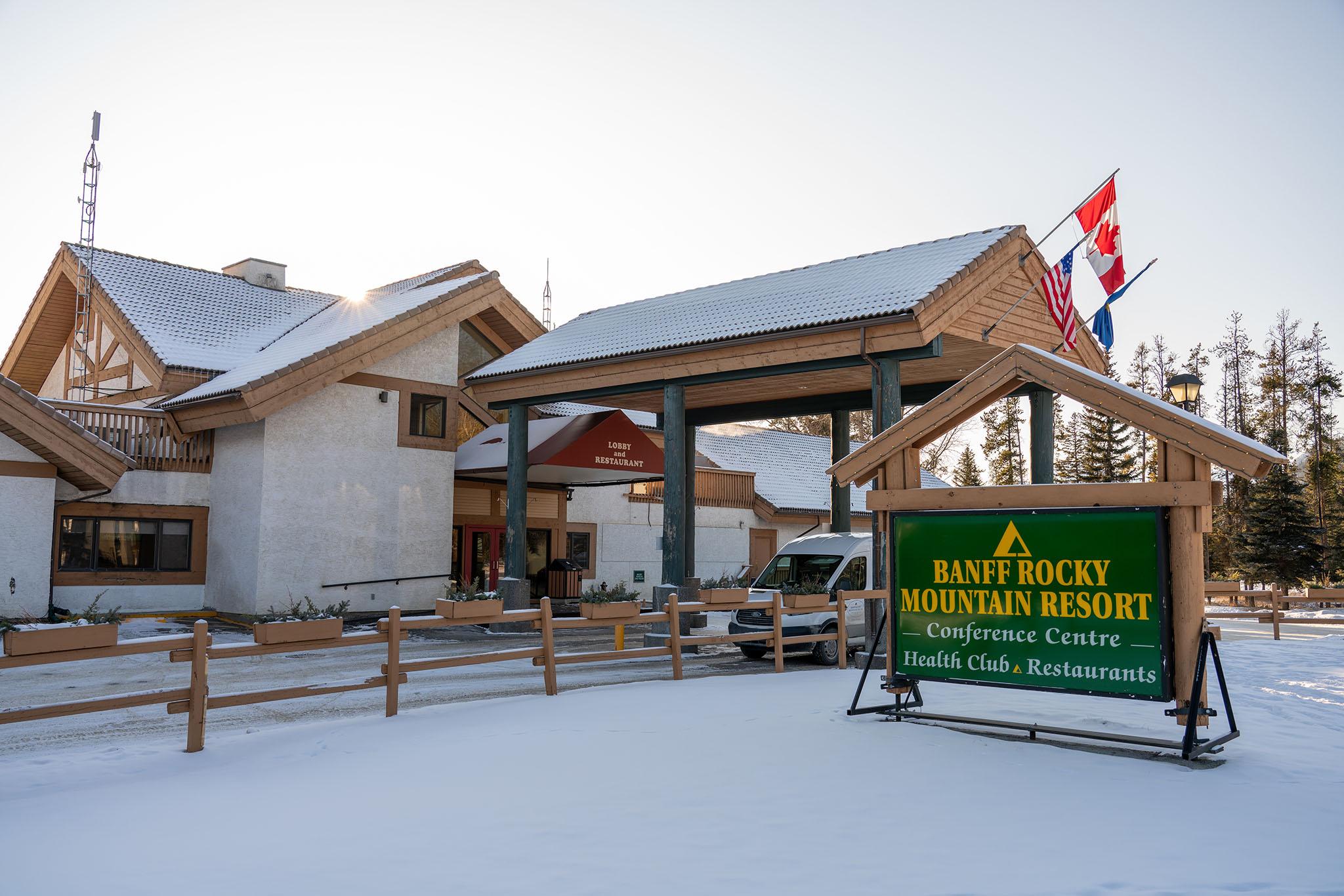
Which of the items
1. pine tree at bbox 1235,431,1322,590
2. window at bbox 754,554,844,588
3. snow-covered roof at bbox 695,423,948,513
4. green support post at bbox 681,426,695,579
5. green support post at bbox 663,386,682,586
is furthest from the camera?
snow-covered roof at bbox 695,423,948,513

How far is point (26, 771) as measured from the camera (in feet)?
26.0

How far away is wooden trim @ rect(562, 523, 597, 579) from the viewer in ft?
93.8

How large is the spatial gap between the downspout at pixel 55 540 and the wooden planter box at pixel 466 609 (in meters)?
11.4

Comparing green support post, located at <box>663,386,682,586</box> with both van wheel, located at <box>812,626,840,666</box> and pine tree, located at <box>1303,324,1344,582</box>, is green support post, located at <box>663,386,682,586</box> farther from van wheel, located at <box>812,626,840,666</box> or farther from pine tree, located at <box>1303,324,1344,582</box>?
pine tree, located at <box>1303,324,1344,582</box>

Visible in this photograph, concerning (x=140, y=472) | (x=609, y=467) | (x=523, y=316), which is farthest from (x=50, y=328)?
(x=609, y=467)

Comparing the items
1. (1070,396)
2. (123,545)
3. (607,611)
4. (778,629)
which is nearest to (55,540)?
(123,545)

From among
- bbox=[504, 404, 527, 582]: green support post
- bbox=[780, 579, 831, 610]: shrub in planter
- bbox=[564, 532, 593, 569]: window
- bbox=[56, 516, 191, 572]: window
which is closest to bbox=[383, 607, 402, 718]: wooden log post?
bbox=[780, 579, 831, 610]: shrub in planter

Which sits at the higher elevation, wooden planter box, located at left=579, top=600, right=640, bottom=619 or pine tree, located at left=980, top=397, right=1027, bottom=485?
pine tree, located at left=980, top=397, right=1027, bottom=485

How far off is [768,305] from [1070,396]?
980 cm

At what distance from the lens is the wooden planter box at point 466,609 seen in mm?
11273

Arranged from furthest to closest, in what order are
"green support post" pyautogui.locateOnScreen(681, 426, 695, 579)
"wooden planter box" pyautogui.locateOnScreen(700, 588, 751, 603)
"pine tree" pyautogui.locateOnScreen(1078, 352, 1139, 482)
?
"pine tree" pyautogui.locateOnScreen(1078, 352, 1139, 482)
"green support post" pyautogui.locateOnScreen(681, 426, 695, 579)
"wooden planter box" pyautogui.locateOnScreen(700, 588, 751, 603)

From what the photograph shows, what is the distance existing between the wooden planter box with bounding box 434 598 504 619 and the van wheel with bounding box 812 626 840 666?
6.11 metres

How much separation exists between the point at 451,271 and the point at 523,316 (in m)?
4.75

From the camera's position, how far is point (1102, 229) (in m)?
16.3
